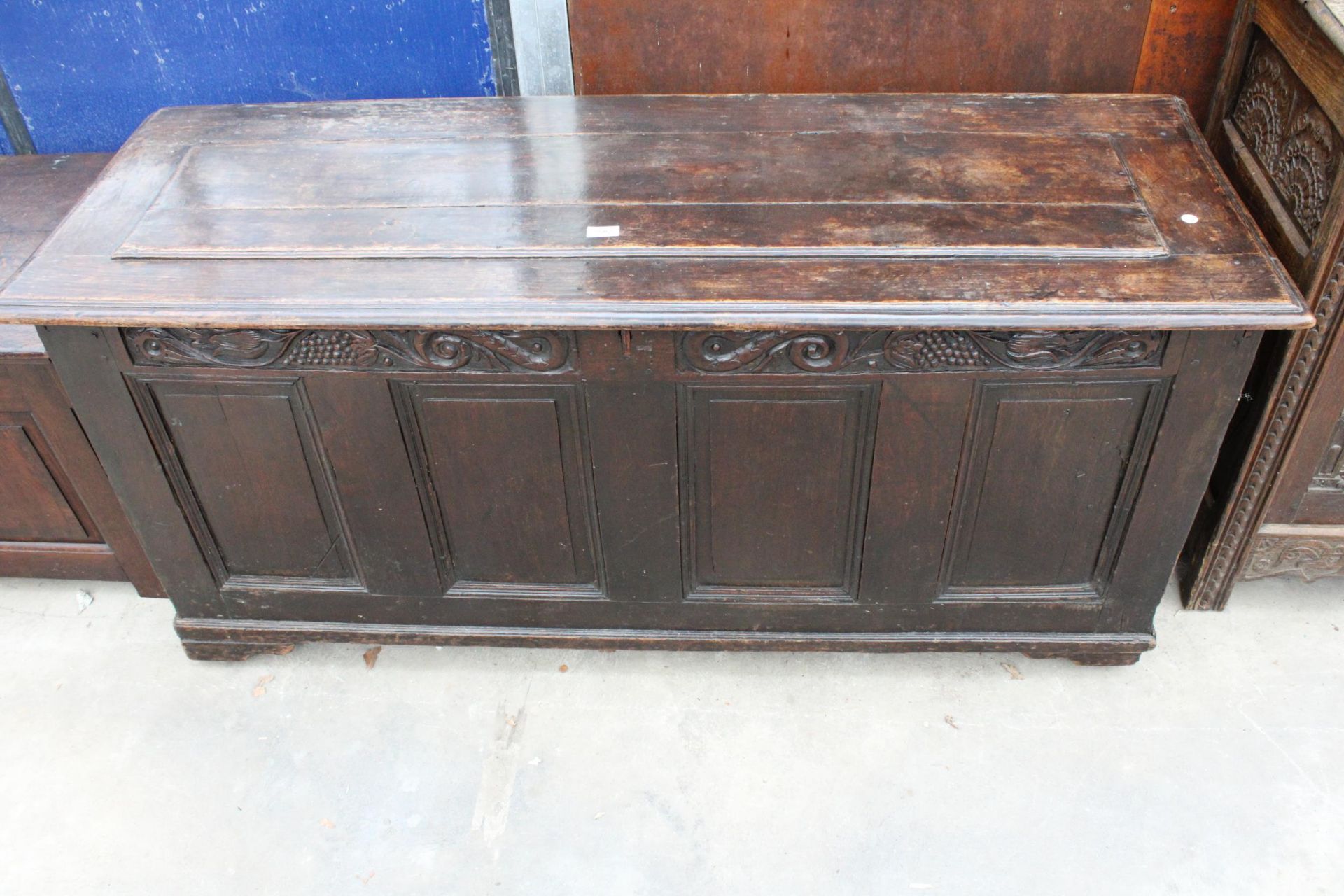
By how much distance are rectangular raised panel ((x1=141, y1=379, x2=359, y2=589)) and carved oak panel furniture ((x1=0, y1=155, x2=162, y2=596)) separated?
29 cm

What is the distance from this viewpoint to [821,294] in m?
1.58

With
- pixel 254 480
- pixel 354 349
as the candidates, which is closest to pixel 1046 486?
pixel 354 349

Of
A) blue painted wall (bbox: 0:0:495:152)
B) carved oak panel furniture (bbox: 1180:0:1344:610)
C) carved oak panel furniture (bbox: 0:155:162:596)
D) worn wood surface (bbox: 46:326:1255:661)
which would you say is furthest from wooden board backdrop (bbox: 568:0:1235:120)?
carved oak panel furniture (bbox: 0:155:162:596)

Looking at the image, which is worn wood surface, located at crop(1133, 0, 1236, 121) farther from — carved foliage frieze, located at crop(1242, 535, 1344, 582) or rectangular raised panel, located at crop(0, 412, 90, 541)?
rectangular raised panel, located at crop(0, 412, 90, 541)

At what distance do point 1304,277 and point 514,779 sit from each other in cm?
175

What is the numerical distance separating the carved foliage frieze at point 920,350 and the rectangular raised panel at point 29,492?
139cm

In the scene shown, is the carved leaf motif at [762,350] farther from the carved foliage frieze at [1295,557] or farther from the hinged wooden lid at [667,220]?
the carved foliage frieze at [1295,557]

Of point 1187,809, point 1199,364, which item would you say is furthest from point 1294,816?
point 1199,364

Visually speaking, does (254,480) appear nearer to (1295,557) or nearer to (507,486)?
(507,486)

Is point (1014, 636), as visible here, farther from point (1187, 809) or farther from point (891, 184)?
point (891, 184)

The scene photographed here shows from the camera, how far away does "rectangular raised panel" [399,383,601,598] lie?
1.79 meters

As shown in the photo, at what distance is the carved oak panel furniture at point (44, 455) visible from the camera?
1975mm

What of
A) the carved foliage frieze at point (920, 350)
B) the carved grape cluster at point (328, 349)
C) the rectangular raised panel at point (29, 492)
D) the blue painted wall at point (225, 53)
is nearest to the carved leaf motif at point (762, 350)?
the carved foliage frieze at point (920, 350)

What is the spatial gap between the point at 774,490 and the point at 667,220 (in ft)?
1.74
